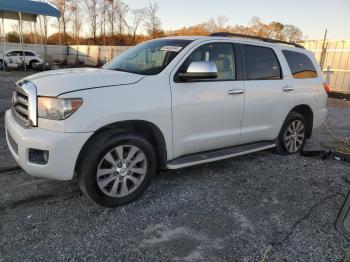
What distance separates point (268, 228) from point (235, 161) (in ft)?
6.50

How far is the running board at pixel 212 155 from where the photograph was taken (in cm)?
370

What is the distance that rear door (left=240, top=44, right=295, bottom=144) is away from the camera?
443cm

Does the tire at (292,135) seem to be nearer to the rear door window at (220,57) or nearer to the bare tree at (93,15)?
the rear door window at (220,57)

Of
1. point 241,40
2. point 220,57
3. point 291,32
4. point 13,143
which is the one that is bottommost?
point 13,143

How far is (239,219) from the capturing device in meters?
3.29

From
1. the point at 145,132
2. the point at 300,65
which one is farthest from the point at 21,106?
the point at 300,65

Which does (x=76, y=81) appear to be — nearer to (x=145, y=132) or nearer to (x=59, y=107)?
(x=59, y=107)

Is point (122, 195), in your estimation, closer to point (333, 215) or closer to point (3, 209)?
point (3, 209)

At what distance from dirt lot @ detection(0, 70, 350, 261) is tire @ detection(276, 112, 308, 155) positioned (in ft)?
2.55

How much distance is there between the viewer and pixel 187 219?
324 centimetres

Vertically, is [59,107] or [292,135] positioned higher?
[59,107]

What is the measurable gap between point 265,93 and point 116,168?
2.49 m

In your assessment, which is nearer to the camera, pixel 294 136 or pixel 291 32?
pixel 294 136

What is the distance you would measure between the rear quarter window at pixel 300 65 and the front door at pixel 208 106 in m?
1.33
